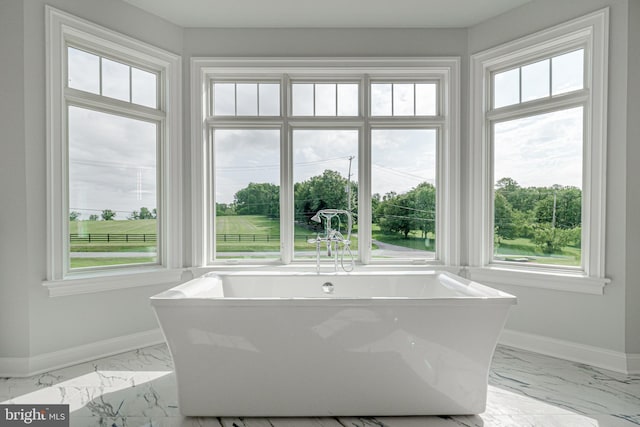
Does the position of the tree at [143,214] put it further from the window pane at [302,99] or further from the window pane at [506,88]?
the window pane at [506,88]

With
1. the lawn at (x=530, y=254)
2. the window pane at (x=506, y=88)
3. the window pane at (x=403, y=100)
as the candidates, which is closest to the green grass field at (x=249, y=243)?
the lawn at (x=530, y=254)

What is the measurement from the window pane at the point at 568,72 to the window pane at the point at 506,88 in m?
0.25

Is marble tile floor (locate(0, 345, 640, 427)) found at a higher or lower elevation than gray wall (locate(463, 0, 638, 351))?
lower

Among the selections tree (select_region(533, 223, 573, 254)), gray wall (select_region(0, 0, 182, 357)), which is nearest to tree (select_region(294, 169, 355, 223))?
tree (select_region(533, 223, 573, 254))

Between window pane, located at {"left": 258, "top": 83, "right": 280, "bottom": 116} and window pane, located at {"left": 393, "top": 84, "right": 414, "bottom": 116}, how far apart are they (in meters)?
1.03

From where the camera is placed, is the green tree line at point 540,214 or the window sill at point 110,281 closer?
the window sill at point 110,281

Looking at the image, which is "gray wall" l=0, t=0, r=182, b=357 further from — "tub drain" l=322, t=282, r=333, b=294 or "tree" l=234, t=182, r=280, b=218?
"tub drain" l=322, t=282, r=333, b=294

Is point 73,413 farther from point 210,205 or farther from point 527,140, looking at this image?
point 527,140

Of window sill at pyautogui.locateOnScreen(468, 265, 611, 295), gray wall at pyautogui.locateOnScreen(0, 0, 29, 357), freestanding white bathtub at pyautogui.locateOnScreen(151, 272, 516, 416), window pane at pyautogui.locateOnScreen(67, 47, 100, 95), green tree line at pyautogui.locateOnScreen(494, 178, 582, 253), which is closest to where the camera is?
freestanding white bathtub at pyautogui.locateOnScreen(151, 272, 516, 416)

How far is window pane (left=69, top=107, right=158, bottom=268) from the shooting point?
2.65m

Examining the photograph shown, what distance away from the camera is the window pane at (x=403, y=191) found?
3.22 m

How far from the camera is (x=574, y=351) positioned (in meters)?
2.56

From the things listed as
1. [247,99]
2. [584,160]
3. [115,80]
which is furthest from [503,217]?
[115,80]

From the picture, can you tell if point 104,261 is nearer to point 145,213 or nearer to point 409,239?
point 145,213
